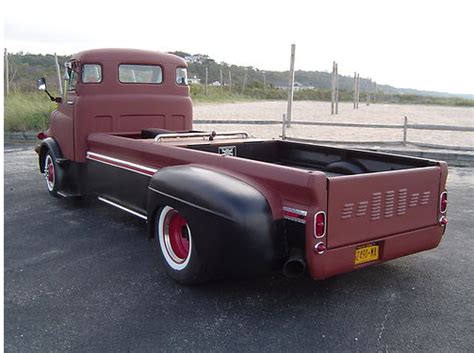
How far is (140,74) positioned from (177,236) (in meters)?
3.29

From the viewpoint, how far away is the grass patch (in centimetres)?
1439

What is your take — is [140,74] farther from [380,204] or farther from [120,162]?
[380,204]

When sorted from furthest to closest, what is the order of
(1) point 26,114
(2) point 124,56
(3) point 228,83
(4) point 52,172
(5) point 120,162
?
(3) point 228,83 → (1) point 26,114 → (4) point 52,172 → (2) point 124,56 → (5) point 120,162

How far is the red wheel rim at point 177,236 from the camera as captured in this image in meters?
4.48

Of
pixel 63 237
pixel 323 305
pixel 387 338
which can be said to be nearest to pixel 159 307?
pixel 323 305

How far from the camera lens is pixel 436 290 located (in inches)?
169

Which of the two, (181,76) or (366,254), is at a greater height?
(181,76)

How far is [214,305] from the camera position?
396 cm

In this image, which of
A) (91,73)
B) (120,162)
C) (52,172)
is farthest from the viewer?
(52,172)

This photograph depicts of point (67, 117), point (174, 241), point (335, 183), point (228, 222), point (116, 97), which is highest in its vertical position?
point (116, 97)

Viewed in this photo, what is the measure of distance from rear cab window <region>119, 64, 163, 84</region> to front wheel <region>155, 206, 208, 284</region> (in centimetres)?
302

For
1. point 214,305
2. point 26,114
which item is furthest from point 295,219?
point 26,114

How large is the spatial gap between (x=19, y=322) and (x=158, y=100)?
161 inches

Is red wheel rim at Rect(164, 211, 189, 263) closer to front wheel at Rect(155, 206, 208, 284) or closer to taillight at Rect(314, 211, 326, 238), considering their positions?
front wheel at Rect(155, 206, 208, 284)
